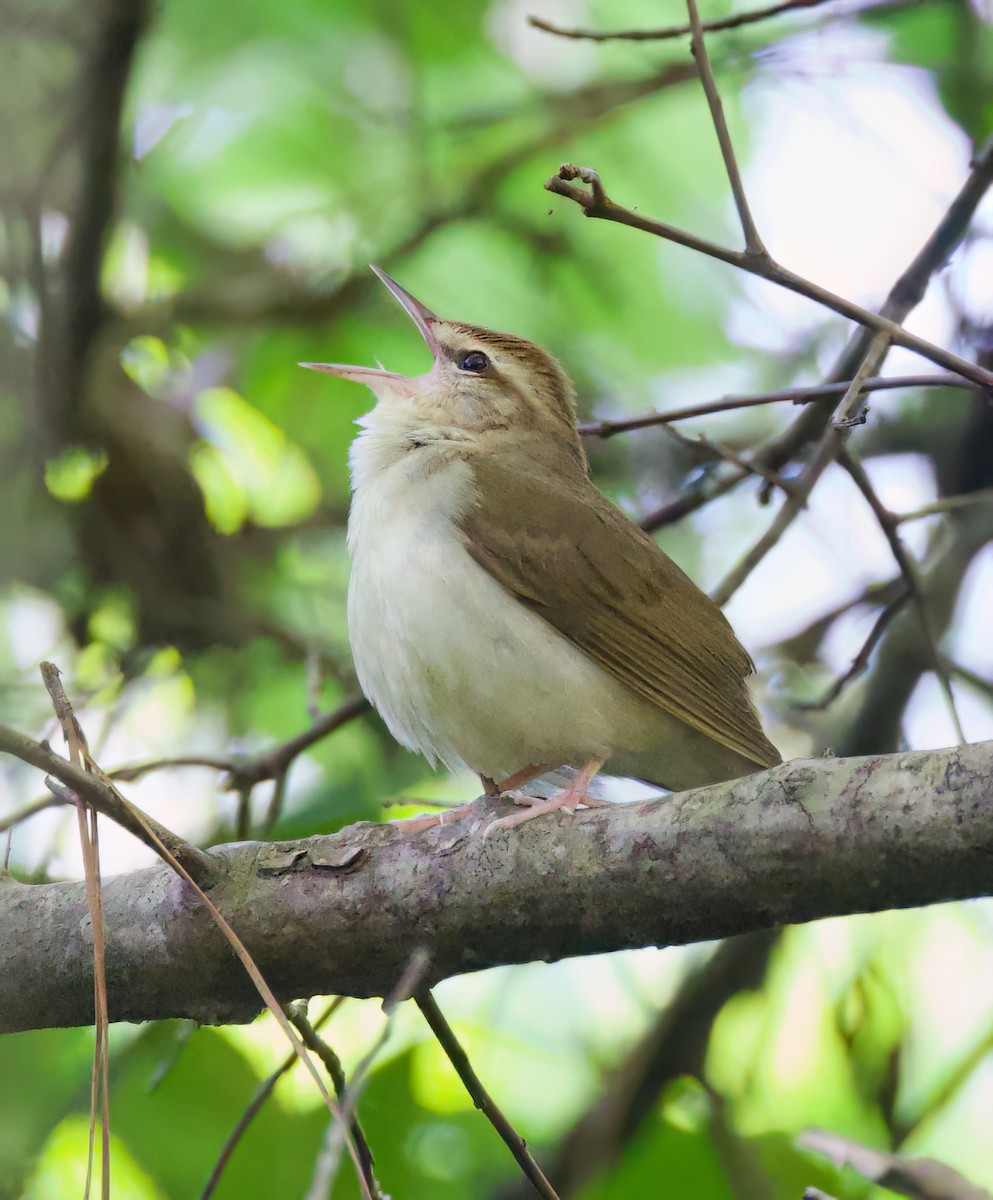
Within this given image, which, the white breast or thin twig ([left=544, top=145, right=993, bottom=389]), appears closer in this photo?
thin twig ([left=544, top=145, right=993, bottom=389])

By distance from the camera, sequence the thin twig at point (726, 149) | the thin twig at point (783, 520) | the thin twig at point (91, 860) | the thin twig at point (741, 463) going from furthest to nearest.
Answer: the thin twig at point (783, 520), the thin twig at point (741, 463), the thin twig at point (726, 149), the thin twig at point (91, 860)

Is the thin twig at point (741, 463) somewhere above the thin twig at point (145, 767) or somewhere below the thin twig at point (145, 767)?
above

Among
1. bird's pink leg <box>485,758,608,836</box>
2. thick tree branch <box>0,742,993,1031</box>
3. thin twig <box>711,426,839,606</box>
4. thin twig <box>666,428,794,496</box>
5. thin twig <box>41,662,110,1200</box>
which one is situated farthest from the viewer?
thin twig <box>711,426,839,606</box>

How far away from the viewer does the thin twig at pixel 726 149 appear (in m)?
2.62

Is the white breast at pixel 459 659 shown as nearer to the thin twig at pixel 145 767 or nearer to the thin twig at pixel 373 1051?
the thin twig at pixel 145 767

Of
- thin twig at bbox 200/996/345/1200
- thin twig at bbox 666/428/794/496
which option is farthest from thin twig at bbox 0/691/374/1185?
thin twig at bbox 666/428/794/496

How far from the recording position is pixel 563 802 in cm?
361

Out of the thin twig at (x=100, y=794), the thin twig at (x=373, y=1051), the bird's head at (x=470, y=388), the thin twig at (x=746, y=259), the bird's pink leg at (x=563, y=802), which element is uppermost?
the bird's head at (x=470, y=388)

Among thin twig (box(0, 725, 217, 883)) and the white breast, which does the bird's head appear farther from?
thin twig (box(0, 725, 217, 883))

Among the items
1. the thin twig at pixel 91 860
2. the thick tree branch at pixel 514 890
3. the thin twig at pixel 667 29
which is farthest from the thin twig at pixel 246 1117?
the thin twig at pixel 667 29

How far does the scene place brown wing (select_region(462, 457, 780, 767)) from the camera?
3945mm

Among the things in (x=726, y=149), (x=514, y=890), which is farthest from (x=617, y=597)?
(x=726, y=149)

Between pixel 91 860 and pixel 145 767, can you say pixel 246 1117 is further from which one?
pixel 145 767

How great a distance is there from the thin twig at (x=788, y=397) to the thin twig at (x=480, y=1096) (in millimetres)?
1624
